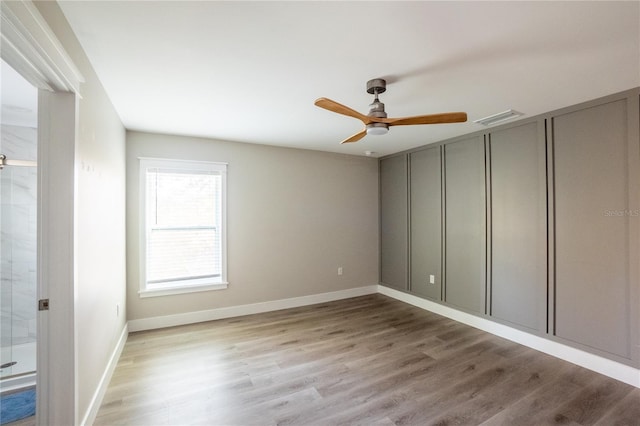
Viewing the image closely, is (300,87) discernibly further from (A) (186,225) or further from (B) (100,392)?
(B) (100,392)

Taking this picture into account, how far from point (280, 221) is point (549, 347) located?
3576 mm

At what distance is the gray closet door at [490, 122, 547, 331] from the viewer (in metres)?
2.90

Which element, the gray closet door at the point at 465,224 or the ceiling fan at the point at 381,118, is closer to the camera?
the ceiling fan at the point at 381,118

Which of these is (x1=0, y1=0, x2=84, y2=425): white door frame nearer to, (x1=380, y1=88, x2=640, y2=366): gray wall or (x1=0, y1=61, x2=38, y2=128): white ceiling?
(x1=0, y1=61, x2=38, y2=128): white ceiling

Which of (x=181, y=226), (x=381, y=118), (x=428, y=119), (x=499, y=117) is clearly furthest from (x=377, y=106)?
(x=181, y=226)

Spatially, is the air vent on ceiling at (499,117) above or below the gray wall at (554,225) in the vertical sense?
above

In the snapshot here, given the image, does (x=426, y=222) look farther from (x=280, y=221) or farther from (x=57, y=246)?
(x=57, y=246)

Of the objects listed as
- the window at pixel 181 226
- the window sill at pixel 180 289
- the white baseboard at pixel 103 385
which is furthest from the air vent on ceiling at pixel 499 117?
the white baseboard at pixel 103 385

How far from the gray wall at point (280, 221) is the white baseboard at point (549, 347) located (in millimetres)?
1500

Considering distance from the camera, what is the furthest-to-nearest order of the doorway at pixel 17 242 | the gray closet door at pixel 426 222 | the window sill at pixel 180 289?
1. the gray closet door at pixel 426 222
2. the window sill at pixel 180 289
3. the doorway at pixel 17 242

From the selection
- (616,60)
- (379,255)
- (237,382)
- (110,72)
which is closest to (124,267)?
(237,382)

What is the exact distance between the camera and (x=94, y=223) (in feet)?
6.37

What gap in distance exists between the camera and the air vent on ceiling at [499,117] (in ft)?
9.25

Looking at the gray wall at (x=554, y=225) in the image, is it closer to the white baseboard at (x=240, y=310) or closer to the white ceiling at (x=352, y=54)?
the white ceiling at (x=352, y=54)
